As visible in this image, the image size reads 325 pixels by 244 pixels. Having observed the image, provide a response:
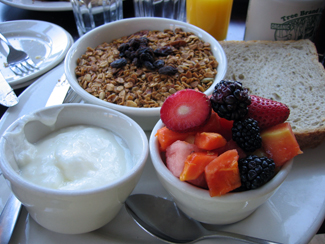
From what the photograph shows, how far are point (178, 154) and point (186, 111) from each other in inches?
4.4

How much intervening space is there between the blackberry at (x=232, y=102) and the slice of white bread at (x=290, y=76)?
0.46 meters

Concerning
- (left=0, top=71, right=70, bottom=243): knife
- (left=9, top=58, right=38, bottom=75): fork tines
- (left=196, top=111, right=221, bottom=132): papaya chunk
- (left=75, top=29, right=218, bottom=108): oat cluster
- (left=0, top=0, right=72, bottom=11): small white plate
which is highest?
(left=196, top=111, right=221, bottom=132): papaya chunk

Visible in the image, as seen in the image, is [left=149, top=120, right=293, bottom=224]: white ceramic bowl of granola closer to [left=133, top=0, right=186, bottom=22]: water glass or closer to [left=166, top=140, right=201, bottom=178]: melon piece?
[left=166, top=140, right=201, bottom=178]: melon piece

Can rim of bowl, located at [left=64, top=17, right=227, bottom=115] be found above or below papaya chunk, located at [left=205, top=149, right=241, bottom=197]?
below

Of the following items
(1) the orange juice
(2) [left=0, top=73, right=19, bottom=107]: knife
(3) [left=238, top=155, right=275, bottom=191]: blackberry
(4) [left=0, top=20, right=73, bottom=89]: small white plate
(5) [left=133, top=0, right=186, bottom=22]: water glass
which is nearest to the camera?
(3) [left=238, top=155, right=275, bottom=191]: blackberry

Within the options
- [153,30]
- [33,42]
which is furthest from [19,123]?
[33,42]

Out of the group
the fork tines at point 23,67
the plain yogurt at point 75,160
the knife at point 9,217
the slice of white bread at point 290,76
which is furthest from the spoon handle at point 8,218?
the slice of white bread at point 290,76

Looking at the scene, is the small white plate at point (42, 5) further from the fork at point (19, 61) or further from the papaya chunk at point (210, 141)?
the papaya chunk at point (210, 141)

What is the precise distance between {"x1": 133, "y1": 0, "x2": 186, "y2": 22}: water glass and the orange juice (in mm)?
129

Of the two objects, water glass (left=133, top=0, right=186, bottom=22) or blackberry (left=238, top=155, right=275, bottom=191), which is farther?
water glass (left=133, top=0, right=186, bottom=22)

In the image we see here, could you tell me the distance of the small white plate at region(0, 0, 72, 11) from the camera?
1.83 metres

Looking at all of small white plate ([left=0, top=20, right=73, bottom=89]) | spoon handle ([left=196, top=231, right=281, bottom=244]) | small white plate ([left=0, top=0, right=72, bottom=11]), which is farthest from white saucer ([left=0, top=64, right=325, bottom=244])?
small white plate ([left=0, top=0, right=72, bottom=11])

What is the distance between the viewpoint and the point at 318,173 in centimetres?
94

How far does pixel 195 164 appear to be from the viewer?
25.2 inches
